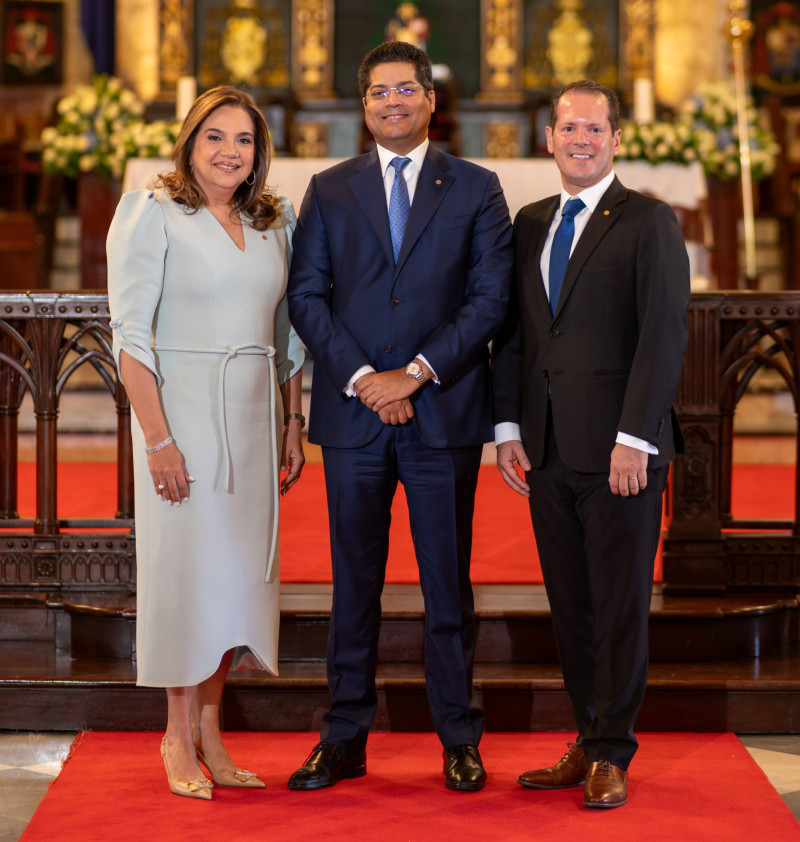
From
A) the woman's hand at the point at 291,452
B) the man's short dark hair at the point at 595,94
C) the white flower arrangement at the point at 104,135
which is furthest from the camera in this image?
the white flower arrangement at the point at 104,135

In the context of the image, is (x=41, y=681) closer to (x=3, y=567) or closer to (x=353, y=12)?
(x=3, y=567)

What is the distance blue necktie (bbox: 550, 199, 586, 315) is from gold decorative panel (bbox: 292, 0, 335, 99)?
28.8ft

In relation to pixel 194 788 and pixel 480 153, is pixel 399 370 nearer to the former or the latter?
pixel 194 788

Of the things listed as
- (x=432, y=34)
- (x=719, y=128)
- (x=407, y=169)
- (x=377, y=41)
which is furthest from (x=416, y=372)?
(x=432, y=34)

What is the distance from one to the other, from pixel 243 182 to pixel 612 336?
3.36 ft

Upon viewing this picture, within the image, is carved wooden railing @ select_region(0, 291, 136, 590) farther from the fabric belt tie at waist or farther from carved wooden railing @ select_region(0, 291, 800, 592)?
the fabric belt tie at waist

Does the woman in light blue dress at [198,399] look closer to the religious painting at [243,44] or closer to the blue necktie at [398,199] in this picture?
the blue necktie at [398,199]

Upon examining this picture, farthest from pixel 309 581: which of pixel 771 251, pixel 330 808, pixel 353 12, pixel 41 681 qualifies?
pixel 353 12

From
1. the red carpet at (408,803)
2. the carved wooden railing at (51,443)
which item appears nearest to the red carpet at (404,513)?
the carved wooden railing at (51,443)

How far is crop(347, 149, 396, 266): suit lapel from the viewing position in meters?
2.90

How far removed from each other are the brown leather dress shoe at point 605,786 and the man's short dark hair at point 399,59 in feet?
5.68


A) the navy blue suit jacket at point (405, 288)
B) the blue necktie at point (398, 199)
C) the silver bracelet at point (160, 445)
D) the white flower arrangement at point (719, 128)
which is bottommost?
the silver bracelet at point (160, 445)

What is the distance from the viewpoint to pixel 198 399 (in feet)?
9.35

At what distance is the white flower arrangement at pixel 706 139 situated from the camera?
23.2ft
